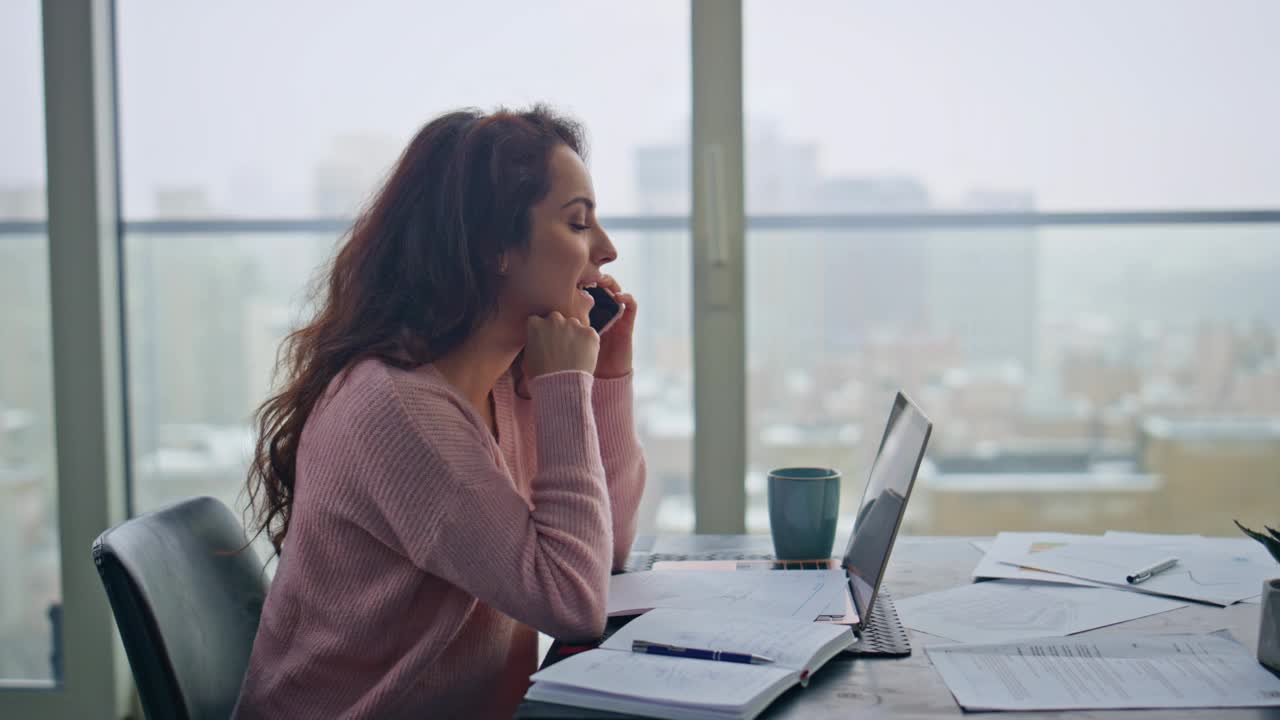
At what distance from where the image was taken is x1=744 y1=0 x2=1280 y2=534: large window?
2260 mm

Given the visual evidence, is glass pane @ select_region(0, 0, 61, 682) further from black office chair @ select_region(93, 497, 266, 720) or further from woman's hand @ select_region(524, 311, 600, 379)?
woman's hand @ select_region(524, 311, 600, 379)

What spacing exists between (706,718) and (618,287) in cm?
86

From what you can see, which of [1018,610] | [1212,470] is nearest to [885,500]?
[1018,610]

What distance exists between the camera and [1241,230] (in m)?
2.27

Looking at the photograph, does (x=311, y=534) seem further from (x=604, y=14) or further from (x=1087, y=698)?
(x=604, y=14)

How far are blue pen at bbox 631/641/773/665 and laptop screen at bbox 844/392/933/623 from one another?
7.9 inches

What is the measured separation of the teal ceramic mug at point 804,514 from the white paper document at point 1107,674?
1.15ft

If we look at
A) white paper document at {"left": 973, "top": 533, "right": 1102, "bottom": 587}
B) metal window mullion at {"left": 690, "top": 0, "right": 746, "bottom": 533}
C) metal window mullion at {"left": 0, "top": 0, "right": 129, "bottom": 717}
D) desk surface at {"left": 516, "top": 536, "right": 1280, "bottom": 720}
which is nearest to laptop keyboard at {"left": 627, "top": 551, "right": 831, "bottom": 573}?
desk surface at {"left": 516, "top": 536, "right": 1280, "bottom": 720}

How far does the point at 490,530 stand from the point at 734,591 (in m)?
0.34

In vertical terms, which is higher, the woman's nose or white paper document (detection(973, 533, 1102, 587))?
the woman's nose

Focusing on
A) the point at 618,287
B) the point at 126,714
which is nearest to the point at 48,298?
the point at 126,714

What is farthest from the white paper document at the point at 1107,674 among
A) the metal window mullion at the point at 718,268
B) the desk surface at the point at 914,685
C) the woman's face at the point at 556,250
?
the metal window mullion at the point at 718,268

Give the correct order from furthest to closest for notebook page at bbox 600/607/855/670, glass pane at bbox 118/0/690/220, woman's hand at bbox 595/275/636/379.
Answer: glass pane at bbox 118/0/690/220 < woman's hand at bbox 595/275/636/379 < notebook page at bbox 600/607/855/670

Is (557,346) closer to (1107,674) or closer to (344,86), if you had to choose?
(1107,674)
